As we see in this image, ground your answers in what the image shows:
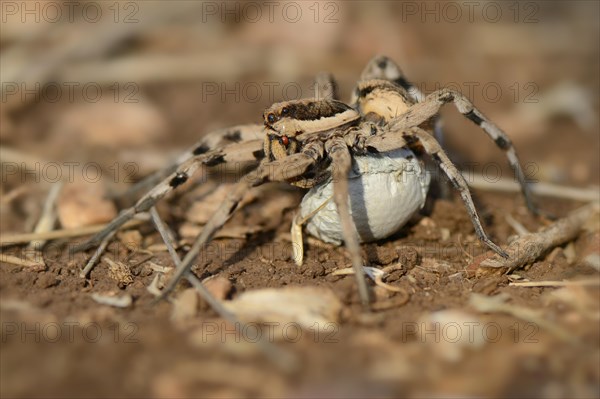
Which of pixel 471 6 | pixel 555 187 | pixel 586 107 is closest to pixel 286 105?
pixel 555 187

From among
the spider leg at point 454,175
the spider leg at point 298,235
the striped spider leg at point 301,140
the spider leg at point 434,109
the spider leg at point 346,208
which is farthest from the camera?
the spider leg at point 434,109

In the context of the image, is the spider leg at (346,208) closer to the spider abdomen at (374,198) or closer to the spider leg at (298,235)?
the spider abdomen at (374,198)

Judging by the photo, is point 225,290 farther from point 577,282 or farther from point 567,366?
point 577,282

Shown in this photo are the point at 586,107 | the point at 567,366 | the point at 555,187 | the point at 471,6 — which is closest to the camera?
the point at 567,366

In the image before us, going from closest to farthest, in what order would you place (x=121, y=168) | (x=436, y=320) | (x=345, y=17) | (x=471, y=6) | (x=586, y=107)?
(x=436, y=320), (x=121, y=168), (x=586, y=107), (x=345, y=17), (x=471, y=6)

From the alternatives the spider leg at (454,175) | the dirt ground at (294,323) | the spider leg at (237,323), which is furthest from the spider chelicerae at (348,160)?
the spider leg at (237,323)

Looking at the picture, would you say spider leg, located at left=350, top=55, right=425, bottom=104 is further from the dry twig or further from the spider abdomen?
the dry twig
